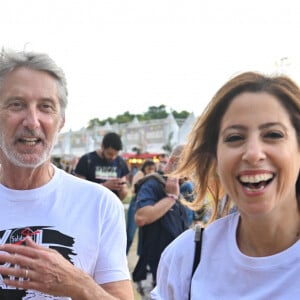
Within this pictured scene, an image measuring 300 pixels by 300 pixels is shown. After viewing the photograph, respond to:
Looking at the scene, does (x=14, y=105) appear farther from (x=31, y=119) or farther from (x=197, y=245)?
(x=197, y=245)

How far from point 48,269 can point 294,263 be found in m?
0.84

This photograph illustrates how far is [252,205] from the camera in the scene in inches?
58.4

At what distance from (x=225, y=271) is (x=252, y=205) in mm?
260

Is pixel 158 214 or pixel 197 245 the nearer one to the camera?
pixel 197 245

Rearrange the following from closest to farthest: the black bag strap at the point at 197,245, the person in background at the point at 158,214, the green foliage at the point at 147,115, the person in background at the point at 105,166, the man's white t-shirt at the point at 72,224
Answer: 1. the black bag strap at the point at 197,245
2. the man's white t-shirt at the point at 72,224
3. the person in background at the point at 158,214
4. the person in background at the point at 105,166
5. the green foliage at the point at 147,115

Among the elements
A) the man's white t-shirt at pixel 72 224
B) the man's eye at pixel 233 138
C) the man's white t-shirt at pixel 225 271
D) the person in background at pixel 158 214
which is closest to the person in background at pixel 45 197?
the man's white t-shirt at pixel 72 224

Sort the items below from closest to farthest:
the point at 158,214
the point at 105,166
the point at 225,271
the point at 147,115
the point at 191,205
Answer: the point at 225,271 < the point at 191,205 < the point at 158,214 < the point at 105,166 < the point at 147,115

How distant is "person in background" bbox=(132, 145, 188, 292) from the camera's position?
173 inches

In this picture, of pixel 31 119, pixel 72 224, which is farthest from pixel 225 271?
pixel 31 119

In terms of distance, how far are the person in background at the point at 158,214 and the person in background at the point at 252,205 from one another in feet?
8.68

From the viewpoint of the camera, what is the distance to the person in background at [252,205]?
147cm

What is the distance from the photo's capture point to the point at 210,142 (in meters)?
1.82

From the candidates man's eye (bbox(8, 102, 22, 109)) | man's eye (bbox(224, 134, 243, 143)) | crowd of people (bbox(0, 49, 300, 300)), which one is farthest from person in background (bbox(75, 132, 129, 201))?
man's eye (bbox(224, 134, 243, 143))

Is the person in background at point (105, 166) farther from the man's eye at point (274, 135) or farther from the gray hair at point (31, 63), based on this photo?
the man's eye at point (274, 135)
